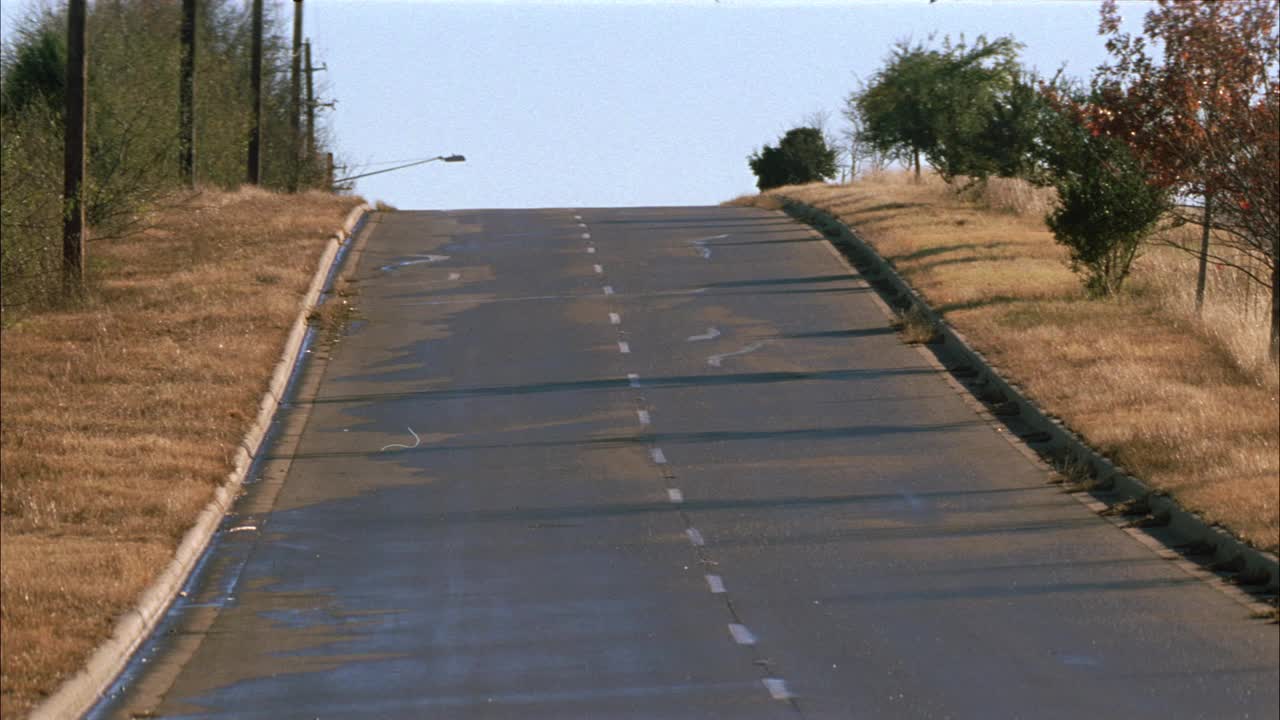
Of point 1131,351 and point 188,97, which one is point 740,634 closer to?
point 1131,351

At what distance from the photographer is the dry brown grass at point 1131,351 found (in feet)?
50.6

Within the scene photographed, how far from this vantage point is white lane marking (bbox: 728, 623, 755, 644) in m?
11.3

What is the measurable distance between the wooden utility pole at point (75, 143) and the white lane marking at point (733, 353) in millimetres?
9766

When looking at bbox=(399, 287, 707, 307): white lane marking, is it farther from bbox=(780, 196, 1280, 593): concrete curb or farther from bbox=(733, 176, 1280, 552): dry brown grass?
bbox=(733, 176, 1280, 552): dry brown grass

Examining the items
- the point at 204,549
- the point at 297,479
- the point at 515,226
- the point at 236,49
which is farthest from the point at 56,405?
the point at 236,49

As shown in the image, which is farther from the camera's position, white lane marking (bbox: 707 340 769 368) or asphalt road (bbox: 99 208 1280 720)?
white lane marking (bbox: 707 340 769 368)

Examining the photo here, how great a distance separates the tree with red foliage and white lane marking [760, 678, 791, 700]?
37.1ft

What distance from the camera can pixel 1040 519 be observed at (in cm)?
1502

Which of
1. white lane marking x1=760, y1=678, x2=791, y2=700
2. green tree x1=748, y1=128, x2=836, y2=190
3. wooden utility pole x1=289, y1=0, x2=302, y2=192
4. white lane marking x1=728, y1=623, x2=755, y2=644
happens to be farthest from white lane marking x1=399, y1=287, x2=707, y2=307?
green tree x1=748, y1=128, x2=836, y2=190

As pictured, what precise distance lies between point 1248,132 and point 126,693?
14.0 m

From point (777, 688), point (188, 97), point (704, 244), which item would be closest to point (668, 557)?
point (777, 688)

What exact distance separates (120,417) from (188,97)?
24000mm

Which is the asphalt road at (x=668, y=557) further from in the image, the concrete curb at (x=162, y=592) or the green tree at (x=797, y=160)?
the green tree at (x=797, y=160)

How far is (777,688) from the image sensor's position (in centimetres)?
1023
